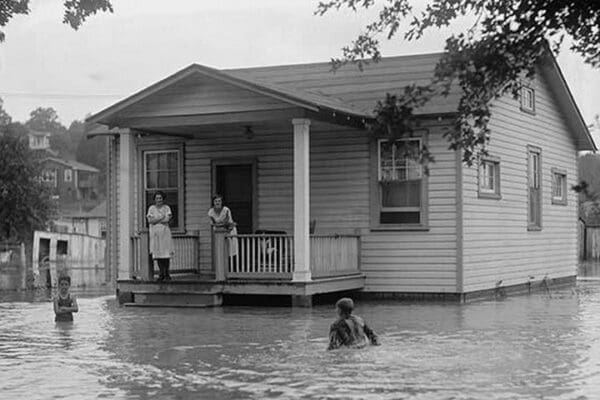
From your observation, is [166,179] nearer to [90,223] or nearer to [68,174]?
[90,223]

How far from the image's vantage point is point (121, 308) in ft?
67.7

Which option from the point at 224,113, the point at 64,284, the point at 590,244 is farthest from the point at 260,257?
the point at 590,244

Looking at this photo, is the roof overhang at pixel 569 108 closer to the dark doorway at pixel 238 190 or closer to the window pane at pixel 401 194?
the window pane at pixel 401 194

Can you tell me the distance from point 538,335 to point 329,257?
6.48m

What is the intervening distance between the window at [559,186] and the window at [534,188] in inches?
48.2

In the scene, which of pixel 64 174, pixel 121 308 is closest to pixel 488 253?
pixel 121 308

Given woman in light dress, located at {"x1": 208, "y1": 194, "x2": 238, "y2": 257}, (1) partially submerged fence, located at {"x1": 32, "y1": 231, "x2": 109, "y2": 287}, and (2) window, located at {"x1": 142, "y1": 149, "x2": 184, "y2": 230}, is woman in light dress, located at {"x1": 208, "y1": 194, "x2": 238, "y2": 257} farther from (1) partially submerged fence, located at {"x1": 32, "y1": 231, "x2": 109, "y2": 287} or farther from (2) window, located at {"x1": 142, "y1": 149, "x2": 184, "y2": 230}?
(1) partially submerged fence, located at {"x1": 32, "y1": 231, "x2": 109, "y2": 287}

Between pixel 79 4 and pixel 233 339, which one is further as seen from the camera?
pixel 233 339

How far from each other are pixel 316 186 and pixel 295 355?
31.9 feet

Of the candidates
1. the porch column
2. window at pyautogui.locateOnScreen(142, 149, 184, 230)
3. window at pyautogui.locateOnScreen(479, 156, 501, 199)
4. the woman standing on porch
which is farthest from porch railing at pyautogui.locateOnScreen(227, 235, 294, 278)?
window at pyautogui.locateOnScreen(479, 156, 501, 199)

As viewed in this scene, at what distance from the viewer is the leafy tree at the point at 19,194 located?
58156 millimetres

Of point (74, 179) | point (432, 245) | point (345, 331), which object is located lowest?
point (345, 331)

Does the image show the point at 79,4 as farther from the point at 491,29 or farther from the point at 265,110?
the point at 265,110

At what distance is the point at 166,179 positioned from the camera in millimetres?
23828
